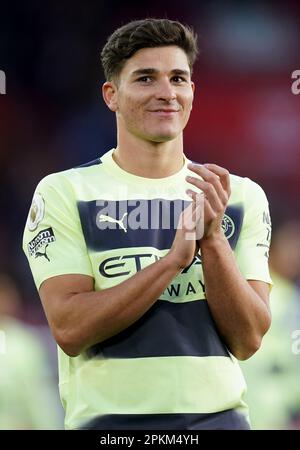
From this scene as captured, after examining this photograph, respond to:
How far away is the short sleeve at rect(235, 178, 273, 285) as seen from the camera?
2.71m

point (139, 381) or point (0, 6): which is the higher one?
point (0, 6)

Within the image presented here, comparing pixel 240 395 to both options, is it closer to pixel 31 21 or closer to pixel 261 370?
pixel 261 370

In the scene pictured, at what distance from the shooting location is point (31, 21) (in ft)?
17.4

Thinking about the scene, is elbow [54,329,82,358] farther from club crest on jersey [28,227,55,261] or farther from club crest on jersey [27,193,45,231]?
club crest on jersey [27,193,45,231]

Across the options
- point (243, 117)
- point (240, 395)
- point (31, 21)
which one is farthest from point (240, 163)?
point (240, 395)

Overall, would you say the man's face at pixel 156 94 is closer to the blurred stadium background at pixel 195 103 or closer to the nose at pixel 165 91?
the nose at pixel 165 91

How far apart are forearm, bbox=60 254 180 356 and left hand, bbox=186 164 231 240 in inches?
6.1

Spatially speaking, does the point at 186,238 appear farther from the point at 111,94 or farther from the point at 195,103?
the point at 195,103

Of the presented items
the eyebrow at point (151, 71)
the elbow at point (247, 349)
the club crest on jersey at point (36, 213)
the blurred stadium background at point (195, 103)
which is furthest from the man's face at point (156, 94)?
the blurred stadium background at point (195, 103)

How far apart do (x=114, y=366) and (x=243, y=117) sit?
10.7 ft

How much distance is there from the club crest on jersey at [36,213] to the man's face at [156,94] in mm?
376

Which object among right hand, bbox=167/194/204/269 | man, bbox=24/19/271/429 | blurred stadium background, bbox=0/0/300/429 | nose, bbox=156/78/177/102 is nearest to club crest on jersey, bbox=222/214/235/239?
man, bbox=24/19/271/429

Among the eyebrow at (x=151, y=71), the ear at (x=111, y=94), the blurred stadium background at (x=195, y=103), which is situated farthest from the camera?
the blurred stadium background at (x=195, y=103)

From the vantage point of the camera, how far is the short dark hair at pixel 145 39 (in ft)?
9.02
